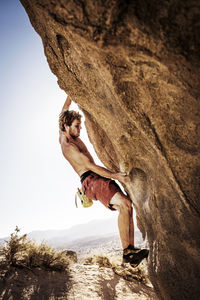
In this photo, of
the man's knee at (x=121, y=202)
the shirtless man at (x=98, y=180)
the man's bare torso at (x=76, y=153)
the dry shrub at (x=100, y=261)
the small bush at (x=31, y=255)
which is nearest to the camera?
the shirtless man at (x=98, y=180)

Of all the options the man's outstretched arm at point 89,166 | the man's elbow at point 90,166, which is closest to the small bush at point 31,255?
the man's outstretched arm at point 89,166

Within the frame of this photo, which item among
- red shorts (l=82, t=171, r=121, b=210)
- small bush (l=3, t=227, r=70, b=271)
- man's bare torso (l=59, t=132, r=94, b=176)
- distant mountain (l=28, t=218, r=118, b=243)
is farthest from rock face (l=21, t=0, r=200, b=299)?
distant mountain (l=28, t=218, r=118, b=243)

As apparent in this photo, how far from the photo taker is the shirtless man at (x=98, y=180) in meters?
2.91

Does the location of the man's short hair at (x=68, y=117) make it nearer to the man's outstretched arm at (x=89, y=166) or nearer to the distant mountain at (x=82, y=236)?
the man's outstretched arm at (x=89, y=166)

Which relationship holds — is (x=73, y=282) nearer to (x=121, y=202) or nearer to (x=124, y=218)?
(x=124, y=218)

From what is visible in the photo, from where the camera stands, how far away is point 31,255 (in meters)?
4.95

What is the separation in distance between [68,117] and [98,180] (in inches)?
60.1

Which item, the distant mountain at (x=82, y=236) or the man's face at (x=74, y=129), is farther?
the distant mountain at (x=82, y=236)

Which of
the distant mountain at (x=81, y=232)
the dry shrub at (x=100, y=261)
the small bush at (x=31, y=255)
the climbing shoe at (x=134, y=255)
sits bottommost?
the distant mountain at (x=81, y=232)

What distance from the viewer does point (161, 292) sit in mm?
2592

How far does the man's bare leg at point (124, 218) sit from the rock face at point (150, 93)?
0.20 m

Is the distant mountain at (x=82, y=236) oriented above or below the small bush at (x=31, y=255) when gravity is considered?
below

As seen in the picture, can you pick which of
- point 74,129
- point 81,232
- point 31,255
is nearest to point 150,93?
point 74,129

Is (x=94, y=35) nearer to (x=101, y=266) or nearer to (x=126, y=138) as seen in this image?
(x=126, y=138)
